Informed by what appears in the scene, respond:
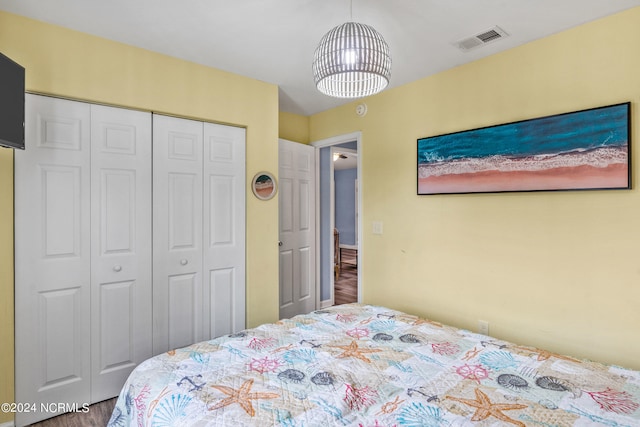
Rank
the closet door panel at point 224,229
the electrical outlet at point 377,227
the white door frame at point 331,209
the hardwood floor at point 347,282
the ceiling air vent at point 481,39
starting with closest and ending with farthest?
the ceiling air vent at point 481,39, the closet door panel at point 224,229, the electrical outlet at point 377,227, the white door frame at point 331,209, the hardwood floor at point 347,282

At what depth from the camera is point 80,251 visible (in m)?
2.16

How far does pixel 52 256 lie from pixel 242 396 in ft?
5.32

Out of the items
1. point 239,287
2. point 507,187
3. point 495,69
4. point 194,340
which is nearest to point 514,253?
point 507,187

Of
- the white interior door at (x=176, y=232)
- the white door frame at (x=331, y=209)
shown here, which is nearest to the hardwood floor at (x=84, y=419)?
the white interior door at (x=176, y=232)

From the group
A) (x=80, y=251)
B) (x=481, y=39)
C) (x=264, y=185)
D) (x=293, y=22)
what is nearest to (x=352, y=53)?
(x=293, y=22)

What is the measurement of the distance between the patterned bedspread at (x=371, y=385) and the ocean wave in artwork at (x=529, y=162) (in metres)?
1.10

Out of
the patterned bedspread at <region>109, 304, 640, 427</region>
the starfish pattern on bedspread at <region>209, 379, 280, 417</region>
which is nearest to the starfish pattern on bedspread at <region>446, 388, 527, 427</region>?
the patterned bedspread at <region>109, 304, 640, 427</region>

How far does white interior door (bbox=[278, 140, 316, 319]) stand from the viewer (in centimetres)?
354

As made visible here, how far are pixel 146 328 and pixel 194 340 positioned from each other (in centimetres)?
38

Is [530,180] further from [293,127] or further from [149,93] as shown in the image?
[149,93]

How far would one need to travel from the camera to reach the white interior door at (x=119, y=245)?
222 centimetres

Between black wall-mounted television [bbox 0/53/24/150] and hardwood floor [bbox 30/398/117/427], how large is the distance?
1625 mm

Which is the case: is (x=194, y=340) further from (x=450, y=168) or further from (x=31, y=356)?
(x=450, y=168)

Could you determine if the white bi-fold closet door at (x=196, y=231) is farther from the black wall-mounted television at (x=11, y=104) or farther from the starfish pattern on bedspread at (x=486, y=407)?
the starfish pattern on bedspread at (x=486, y=407)
